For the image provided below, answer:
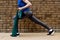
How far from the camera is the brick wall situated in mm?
9945

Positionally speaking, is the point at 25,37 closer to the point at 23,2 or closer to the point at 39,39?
the point at 39,39

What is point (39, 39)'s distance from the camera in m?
8.72

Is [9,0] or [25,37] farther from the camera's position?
[9,0]

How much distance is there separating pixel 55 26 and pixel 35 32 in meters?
0.81

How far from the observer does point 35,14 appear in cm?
998

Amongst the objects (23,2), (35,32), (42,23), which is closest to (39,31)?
(35,32)

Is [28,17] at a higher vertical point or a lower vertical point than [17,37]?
higher

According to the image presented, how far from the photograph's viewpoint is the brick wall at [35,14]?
995cm

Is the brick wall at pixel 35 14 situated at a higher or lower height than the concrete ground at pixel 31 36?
higher

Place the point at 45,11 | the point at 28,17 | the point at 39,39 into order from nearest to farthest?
the point at 39,39 < the point at 28,17 < the point at 45,11

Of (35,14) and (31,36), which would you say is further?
(35,14)

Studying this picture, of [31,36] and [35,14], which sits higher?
[35,14]

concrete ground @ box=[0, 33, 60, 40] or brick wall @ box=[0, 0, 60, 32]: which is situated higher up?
brick wall @ box=[0, 0, 60, 32]

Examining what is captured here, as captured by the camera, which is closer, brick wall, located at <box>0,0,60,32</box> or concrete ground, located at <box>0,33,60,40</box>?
concrete ground, located at <box>0,33,60,40</box>
